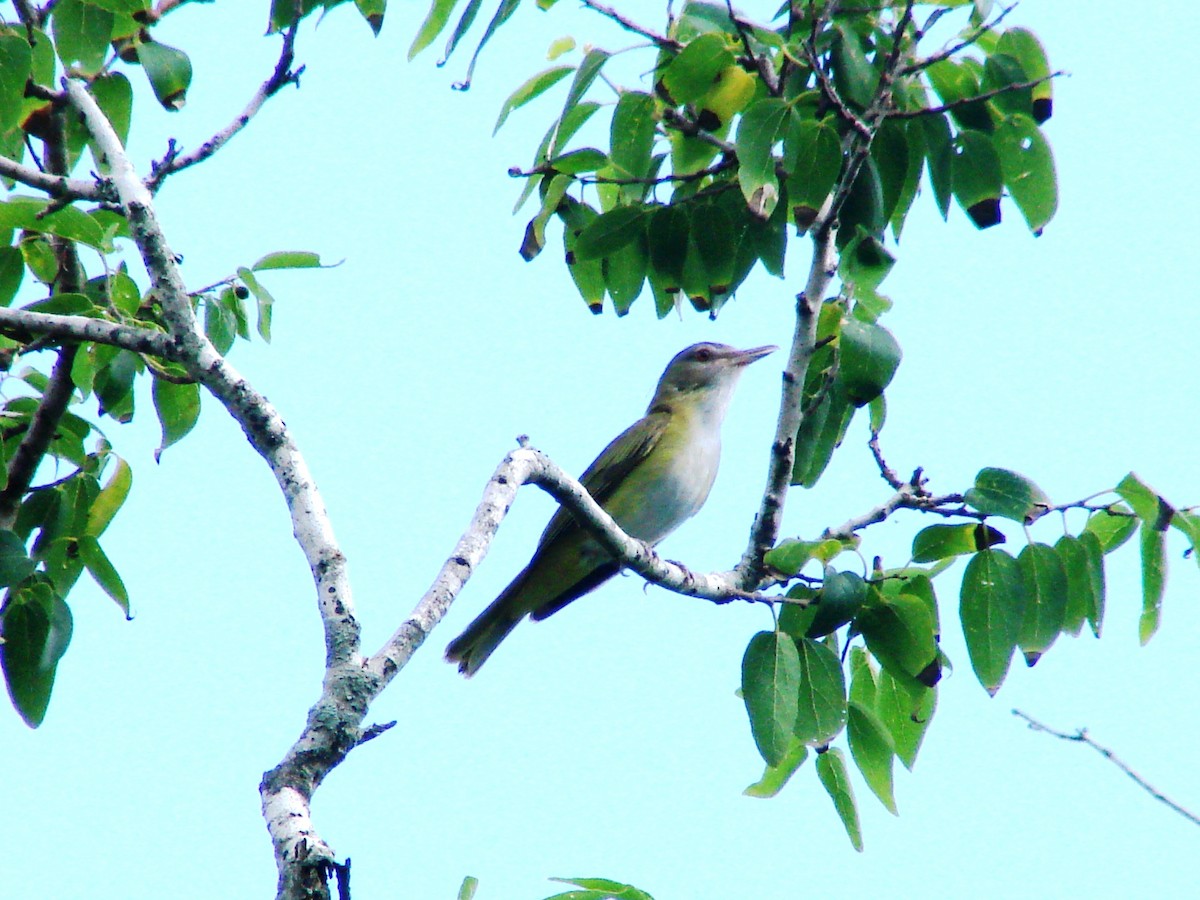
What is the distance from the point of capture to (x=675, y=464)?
25.9 feet

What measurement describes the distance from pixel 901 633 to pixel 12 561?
2.68 meters

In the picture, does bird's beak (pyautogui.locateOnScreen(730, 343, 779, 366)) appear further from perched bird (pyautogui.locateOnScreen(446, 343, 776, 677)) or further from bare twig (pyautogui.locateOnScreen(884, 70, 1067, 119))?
bare twig (pyautogui.locateOnScreen(884, 70, 1067, 119))

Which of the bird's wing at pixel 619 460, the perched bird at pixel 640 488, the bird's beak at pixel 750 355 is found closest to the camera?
the perched bird at pixel 640 488

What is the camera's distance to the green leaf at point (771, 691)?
12.2 ft

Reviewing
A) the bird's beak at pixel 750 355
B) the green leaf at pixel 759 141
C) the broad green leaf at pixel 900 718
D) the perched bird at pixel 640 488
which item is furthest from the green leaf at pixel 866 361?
the bird's beak at pixel 750 355

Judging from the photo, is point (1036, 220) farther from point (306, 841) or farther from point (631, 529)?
point (631, 529)

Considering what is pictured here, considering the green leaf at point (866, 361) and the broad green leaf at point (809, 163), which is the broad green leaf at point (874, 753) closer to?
the green leaf at point (866, 361)

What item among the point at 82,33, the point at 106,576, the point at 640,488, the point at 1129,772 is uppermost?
the point at 640,488

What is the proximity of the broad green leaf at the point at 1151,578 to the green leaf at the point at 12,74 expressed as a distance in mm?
3583

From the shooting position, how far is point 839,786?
4242mm

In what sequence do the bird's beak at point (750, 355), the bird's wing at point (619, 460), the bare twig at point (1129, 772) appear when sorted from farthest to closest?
the bird's beak at point (750, 355) → the bird's wing at point (619, 460) → the bare twig at point (1129, 772)

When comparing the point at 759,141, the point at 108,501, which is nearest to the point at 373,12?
the point at 759,141

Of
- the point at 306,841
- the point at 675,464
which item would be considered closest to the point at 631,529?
the point at 675,464

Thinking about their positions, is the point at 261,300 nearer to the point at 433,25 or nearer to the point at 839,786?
the point at 433,25
